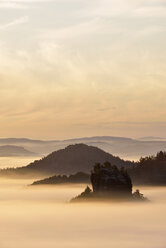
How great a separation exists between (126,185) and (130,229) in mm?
48063

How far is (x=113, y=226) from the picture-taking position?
546 ft

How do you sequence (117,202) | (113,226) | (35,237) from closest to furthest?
(35,237)
(113,226)
(117,202)

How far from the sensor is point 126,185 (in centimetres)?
19962

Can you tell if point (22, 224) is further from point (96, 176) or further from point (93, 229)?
point (93, 229)

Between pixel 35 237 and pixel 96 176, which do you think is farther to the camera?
pixel 96 176

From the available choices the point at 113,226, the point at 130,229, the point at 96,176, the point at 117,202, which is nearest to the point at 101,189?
the point at 96,176

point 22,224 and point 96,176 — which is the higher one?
point 96,176

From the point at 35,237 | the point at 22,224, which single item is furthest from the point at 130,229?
the point at 22,224

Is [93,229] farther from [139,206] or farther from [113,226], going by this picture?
[139,206]

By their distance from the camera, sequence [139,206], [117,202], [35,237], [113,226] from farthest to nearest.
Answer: [139,206] → [117,202] → [113,226] → [35,237]

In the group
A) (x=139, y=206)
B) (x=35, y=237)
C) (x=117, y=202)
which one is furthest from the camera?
(x=139, y=206)

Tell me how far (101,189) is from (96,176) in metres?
3.80

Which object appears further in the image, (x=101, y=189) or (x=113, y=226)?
(x=101, y=189)

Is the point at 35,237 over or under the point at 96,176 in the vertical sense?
under
